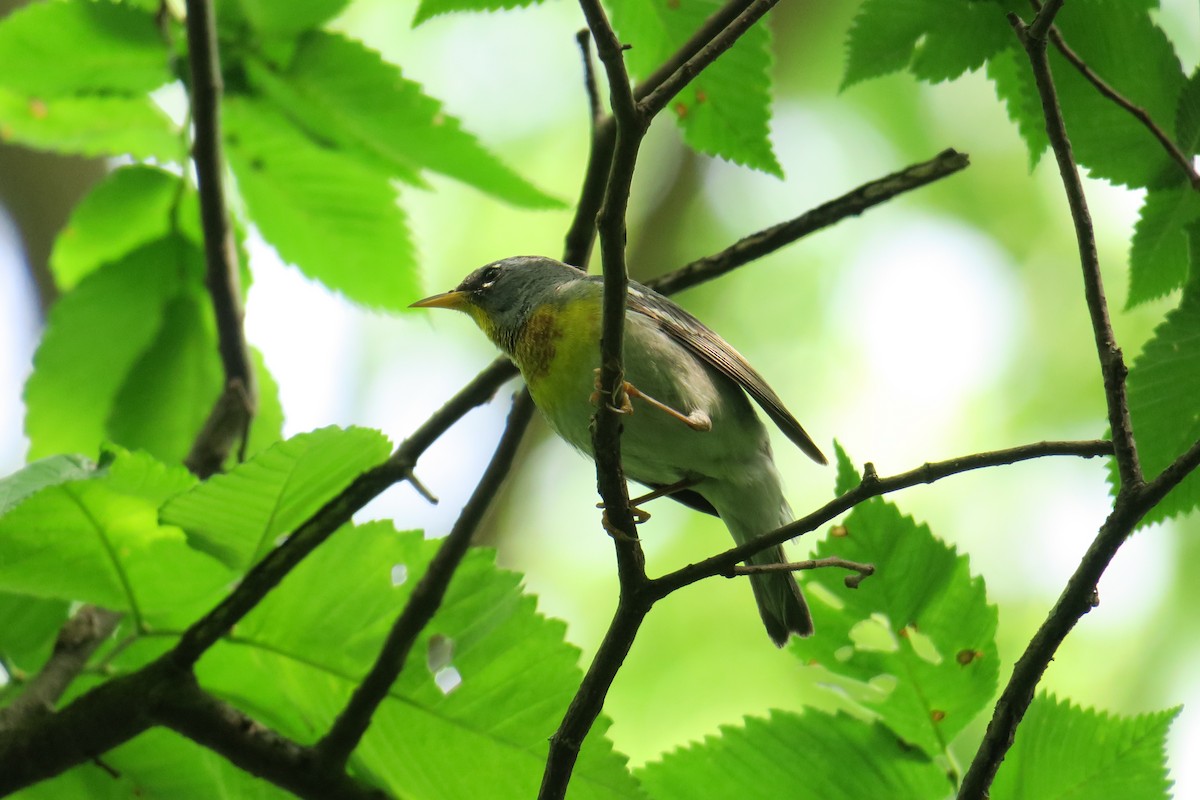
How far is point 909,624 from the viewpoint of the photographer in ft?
7.77

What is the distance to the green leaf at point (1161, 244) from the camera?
2426mm

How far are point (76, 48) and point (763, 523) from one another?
2.66m

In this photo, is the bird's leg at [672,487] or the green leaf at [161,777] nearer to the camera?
the green leaf at [161,777]

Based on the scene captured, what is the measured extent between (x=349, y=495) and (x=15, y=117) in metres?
1.70

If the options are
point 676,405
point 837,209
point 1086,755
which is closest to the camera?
point 1086,755

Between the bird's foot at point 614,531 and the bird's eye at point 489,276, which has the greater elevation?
the bird's eye at point 489,276

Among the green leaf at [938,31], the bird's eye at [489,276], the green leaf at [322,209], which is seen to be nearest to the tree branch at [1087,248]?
the green leaf at [938,31]

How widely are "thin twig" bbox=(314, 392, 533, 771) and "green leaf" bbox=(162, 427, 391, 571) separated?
1.04 ft

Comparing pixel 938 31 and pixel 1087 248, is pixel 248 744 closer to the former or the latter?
pixel 1087 248

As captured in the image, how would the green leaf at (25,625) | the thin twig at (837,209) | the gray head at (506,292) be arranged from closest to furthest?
1. the green leaf at (25,625)
2. the thin twig at (837,209)
3. the gray head at (506,292)

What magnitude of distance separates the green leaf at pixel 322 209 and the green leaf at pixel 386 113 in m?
0.17

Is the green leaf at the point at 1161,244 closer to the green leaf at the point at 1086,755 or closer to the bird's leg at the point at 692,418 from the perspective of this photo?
the green leaf at the point at 1086,755

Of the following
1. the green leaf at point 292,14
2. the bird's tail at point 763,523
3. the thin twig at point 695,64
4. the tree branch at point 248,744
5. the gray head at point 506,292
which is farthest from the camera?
the gray head at point 506,292

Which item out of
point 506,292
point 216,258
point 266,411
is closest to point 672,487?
point 506,292
